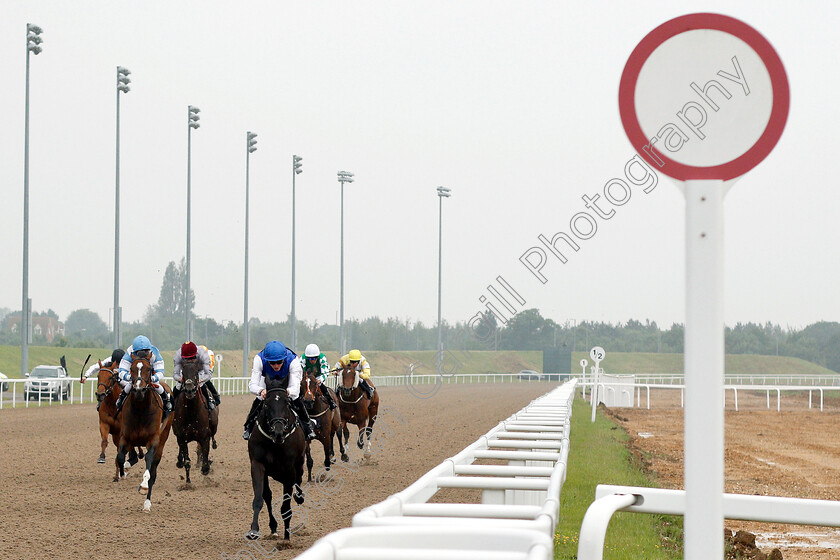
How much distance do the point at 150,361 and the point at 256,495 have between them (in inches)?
125

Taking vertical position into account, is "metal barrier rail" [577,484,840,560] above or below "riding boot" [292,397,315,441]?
above

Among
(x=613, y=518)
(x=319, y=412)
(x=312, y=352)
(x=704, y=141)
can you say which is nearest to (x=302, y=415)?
(x=613, y=518)

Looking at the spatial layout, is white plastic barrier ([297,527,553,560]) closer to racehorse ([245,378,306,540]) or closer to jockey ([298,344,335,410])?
racehorse ([245,378,306,540])

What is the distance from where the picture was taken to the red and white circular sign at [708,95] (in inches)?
81.7

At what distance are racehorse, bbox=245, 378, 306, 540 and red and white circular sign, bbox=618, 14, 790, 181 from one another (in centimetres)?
640

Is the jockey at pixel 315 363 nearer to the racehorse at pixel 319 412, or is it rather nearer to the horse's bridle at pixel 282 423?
the racehorse at pixel 319 412

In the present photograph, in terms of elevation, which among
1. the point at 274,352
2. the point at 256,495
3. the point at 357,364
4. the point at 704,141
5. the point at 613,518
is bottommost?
the point at 613,518

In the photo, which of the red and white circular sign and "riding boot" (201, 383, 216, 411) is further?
"riding boot" (201, 383, 216, 411)

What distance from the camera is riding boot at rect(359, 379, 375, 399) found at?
1517cm

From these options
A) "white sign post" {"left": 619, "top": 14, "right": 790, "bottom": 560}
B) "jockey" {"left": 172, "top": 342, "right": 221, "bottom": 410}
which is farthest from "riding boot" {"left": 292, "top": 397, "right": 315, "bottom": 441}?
"white sign post" {"left": 619, "top": 14, "right": 790, "bottom": 560}

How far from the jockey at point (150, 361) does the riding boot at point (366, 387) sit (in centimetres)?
424

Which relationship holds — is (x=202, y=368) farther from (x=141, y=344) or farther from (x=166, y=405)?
(x=141, y=344)

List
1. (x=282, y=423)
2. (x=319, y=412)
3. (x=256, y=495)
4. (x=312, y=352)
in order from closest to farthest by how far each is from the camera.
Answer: (x=282, y=423)
(x=256, y=495)
(x=319, y=412)
(x=312, y=352)

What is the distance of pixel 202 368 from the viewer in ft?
38.3
